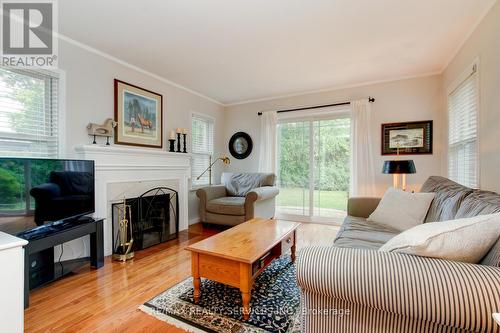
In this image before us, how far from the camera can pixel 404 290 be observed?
0.79 meters

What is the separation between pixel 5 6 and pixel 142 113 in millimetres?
Answer: 1530

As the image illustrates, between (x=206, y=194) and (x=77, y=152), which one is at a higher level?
(x=77, y=152)

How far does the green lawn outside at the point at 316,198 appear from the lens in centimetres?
399

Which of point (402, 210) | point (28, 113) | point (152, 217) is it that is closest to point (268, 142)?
point (152, 217)

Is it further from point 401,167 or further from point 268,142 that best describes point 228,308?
point 268,142

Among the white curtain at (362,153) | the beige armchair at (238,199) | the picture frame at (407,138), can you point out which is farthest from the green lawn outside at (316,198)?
the picture frame at (407,138)

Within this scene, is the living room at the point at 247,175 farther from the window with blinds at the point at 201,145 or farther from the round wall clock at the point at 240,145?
the round wall clock at the point at 240,145

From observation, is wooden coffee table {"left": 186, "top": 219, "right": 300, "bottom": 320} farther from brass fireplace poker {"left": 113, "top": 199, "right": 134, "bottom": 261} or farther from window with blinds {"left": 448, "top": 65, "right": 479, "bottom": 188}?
window with blinds {"left": 448, "top": 65, "right": 479, "bottom": 188}

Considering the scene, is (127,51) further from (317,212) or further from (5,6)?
(317,212)

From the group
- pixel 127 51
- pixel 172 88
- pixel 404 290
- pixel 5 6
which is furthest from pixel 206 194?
pixel 404 290

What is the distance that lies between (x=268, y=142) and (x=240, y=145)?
2.22ft

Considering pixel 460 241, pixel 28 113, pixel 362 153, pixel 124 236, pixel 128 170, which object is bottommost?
pixel 124 236

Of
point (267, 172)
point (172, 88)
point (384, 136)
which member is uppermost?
point (172, 88)

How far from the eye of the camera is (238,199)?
12.4 ft
